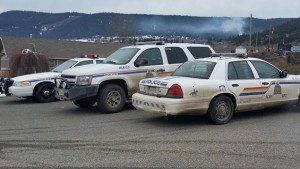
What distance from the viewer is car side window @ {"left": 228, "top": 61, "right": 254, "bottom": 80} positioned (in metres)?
8.91

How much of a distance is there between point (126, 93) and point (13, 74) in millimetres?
12948

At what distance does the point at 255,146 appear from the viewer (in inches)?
267

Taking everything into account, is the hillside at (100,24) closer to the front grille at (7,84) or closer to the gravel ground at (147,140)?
the front grille at (7,84)

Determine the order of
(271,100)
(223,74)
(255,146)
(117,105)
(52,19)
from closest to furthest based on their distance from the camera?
(255,146)
(223,74)
(271,100)
(117,105)
(52,19)

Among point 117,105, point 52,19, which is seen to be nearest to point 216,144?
point 117,105

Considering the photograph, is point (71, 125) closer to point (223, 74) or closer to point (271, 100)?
point (223, 74)

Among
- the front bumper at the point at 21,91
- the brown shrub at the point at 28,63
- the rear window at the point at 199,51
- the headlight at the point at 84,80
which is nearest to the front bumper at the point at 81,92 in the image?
the headlight at the point at 84,80

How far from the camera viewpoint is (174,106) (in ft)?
26.5

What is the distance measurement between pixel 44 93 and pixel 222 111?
623cm

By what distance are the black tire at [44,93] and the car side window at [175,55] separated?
401 cm

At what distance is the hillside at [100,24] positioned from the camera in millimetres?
88062

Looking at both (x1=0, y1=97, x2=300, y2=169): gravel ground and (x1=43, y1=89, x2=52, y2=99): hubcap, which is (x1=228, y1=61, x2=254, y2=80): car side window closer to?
(x1=0, y1=97, x2=300, y2=169): gravel ground

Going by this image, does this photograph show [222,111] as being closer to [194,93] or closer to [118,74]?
[194,93]

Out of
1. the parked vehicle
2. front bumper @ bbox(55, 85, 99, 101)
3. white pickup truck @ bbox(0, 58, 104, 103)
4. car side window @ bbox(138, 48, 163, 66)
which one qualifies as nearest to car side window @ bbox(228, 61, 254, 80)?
the parked vehicle
